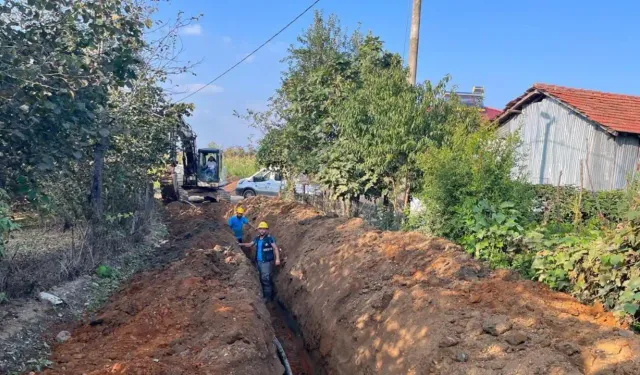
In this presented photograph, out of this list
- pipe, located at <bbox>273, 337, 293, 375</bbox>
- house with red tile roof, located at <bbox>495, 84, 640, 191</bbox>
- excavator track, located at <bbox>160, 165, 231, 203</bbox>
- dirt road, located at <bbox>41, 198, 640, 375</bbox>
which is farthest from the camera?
excavator track, located at <bbox>160, 165, 231, 203</bbox>

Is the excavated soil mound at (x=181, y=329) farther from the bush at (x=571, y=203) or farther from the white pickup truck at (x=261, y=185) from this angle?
the white pickup truck at (x=261, y=185)

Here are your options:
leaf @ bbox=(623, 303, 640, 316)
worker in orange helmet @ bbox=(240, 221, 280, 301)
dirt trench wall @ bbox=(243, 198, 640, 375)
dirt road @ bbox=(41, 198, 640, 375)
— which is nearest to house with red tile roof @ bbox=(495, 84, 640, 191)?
dirt trench wall @ bbox=(243, 198, 640, 375)

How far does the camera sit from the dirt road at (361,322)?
484 cm

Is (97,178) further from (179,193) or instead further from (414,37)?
(179,193)

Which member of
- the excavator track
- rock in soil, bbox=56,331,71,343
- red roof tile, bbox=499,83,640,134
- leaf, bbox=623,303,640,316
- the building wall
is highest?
red roof tile, bbox=499,83,640,134

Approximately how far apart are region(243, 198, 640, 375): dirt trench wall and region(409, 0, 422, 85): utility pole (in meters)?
4.28

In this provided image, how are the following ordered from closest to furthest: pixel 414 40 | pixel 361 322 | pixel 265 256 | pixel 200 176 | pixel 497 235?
1. pixel 361 322
2. pixel 497 235
3. pixel 265 256
4. pixel 414 40
5. pixel 200 176

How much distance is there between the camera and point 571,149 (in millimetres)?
15180

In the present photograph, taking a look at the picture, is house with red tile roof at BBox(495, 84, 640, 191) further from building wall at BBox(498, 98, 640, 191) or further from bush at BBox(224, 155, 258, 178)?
bush at BBox(224, 155, 258, 178)

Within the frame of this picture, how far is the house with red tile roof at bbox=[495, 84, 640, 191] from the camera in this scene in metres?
14.3

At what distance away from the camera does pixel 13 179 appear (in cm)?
643

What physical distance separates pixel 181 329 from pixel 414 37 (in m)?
8.77

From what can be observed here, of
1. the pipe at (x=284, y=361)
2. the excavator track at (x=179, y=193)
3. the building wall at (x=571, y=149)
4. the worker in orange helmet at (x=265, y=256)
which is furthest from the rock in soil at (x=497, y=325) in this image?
the excavator track at (x=179, y=193)

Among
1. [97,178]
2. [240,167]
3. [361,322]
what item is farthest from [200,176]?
[240,167]
